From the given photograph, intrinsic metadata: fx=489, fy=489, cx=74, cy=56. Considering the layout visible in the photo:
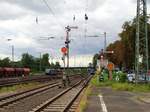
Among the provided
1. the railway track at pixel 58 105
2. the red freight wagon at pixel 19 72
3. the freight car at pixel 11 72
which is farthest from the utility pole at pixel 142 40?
the red freight wagon at pixel 19 72

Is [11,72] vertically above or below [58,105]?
above

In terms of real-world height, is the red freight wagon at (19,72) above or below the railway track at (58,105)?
above

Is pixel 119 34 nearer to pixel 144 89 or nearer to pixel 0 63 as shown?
pixel 144 89

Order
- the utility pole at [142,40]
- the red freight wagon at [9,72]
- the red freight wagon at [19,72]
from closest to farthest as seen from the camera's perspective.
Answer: the utility pole at [142,40] < the red freight wagon at [9,72] < the red freight wagon at [19,72]

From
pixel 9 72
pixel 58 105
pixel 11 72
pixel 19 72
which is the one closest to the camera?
pixel 58 105

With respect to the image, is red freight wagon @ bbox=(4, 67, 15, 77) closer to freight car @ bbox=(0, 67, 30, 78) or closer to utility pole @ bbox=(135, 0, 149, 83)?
freight car @ bbox=(0, 67, 30, 78)

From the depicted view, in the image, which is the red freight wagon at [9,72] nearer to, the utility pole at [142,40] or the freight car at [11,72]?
the freight car at [11,72]

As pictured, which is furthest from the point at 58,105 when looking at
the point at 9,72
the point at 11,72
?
the point at 11,72

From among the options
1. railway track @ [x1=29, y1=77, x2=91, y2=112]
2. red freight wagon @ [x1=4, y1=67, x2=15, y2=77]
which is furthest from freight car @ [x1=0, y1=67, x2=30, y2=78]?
railway track @ [x1=29, y1=77, x2=91, y2=112]

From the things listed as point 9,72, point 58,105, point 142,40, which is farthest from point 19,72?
point 58,105

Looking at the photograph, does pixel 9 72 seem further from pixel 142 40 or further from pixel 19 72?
pixel 142 40

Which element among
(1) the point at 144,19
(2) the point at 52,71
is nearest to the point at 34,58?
(2) the point at 52,71

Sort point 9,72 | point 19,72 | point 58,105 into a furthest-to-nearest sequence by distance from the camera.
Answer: point 19,72
point 9,72
point 58,105

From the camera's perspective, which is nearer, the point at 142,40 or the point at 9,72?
the point at 142,40
